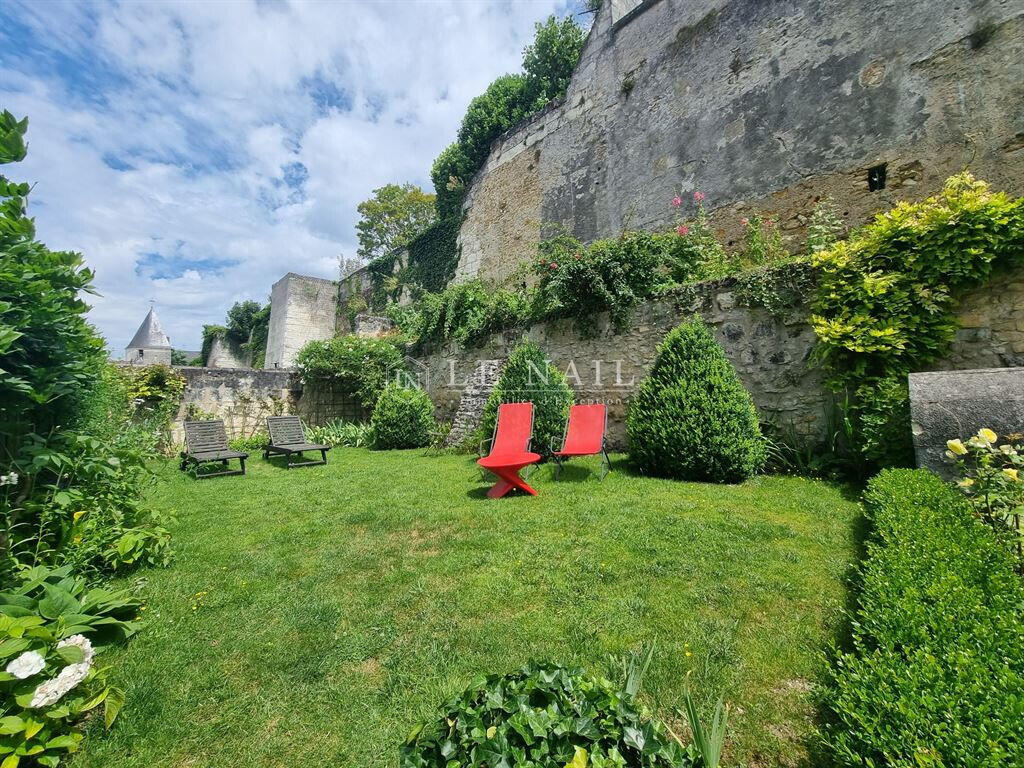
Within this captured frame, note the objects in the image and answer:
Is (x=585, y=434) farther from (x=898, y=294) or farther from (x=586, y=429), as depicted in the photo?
(x=898, y=294)

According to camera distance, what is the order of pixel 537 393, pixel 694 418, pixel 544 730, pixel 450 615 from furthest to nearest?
pixel 537 393 → pixel 694 418 → pixel 450 615 → pixel 544 730

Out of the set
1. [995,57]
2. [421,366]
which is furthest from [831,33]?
[421,366]

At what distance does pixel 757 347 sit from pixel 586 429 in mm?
2320

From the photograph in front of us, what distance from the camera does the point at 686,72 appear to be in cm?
924

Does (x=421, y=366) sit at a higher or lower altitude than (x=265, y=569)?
higher

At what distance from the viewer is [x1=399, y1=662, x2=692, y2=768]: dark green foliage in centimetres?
93

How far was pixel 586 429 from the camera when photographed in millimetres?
5449

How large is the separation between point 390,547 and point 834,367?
477 cm

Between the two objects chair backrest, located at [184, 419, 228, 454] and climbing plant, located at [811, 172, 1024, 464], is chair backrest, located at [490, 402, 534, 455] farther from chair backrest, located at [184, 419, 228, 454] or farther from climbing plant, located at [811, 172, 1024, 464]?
chair backrest, located at [184, 419, 228, 454]

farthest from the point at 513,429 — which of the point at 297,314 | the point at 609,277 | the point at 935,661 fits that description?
the point at 297,314

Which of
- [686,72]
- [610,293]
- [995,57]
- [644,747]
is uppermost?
[686,72]

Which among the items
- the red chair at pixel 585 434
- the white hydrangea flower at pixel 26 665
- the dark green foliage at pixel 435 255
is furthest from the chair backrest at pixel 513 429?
the dark green foliage at pixel 435 255

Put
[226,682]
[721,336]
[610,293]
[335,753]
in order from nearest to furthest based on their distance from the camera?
[335,753] → [226,682] → [721,336] → [610,293]

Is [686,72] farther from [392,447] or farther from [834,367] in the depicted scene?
[392,447]
